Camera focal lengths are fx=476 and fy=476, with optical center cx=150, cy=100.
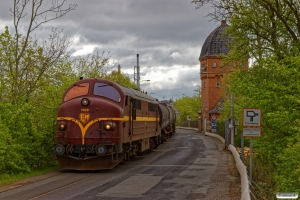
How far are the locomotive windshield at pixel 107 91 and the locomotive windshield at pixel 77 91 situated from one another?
0.44 m

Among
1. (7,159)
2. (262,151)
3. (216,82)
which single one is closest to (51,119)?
(7,159)

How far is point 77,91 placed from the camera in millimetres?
21125

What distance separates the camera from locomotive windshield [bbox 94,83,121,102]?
68.6 ft

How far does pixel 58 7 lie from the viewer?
22.9m

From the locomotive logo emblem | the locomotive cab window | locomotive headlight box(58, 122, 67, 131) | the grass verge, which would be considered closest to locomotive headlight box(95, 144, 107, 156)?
the locomotive logo emblem

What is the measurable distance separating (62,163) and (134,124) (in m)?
4.92

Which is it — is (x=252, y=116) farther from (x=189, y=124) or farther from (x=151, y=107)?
(x=189, y=124)

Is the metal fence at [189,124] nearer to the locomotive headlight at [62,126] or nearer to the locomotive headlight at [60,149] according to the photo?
the locomotive headlight at [62,126]

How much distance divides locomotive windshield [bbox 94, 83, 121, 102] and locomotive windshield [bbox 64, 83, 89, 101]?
0.44 meters

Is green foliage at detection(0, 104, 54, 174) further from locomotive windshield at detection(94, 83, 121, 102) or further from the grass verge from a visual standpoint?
locomotive windshield at detection(94, 83, 121, 102)

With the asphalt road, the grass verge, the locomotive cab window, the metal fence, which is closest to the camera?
the asphalt road

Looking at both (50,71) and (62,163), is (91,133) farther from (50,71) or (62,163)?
(50,71)

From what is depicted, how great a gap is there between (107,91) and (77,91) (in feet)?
4.40

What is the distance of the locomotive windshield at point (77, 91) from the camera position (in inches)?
826
